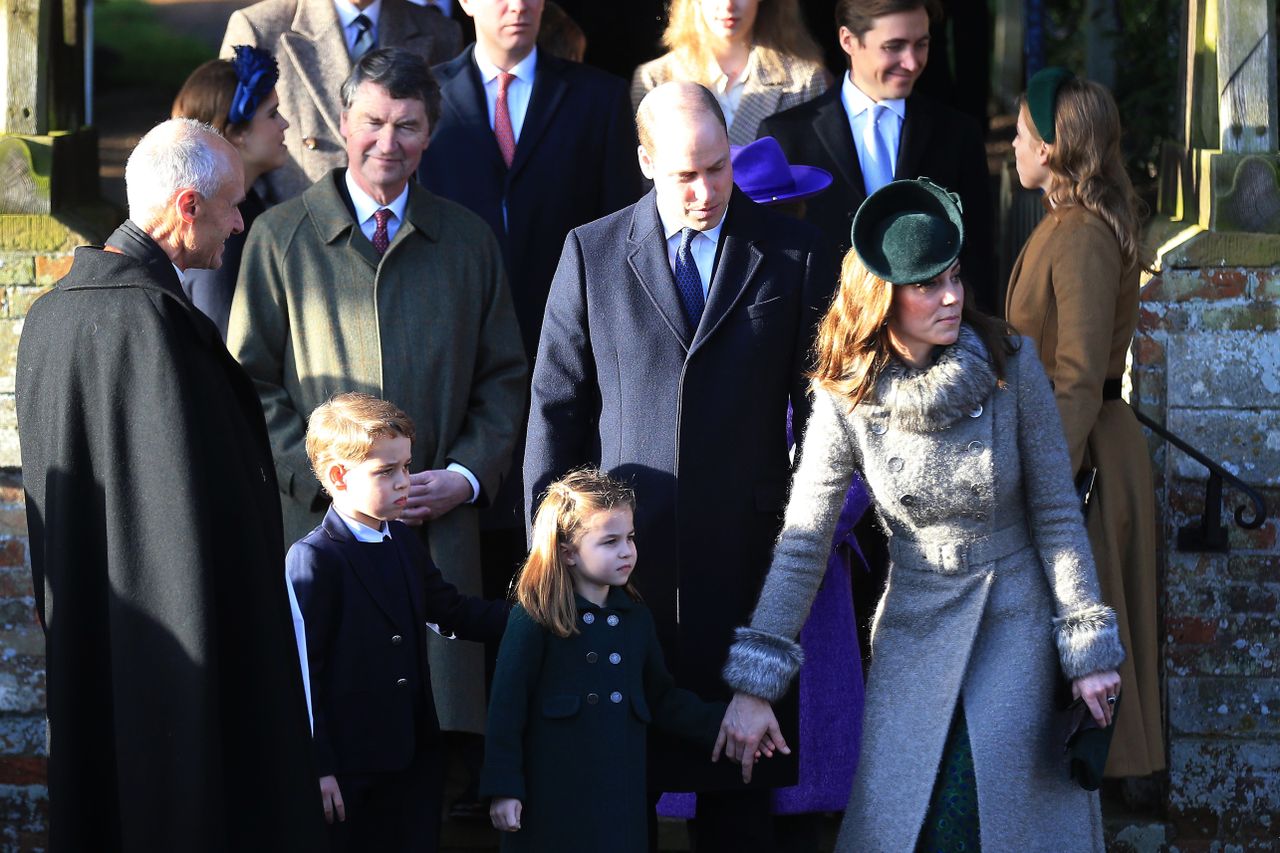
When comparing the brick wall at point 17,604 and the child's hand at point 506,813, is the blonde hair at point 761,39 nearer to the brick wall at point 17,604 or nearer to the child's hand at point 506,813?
the brick wall at point 17,604

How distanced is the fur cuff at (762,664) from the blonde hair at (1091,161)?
4.78 feet

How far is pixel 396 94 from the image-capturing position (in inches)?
177

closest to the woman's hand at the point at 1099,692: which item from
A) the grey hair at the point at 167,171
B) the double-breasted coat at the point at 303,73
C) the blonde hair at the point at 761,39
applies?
A: the grey hair at the point at 167,171

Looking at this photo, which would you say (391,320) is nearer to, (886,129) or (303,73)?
(303,73)

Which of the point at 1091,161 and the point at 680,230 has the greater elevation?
the point at 1091,161

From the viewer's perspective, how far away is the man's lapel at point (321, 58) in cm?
530

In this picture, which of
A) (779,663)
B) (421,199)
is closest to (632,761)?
(779,663)

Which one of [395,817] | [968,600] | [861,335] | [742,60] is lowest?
[395,817]

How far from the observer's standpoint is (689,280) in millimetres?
3988

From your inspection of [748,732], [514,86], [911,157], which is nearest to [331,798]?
[748,732]

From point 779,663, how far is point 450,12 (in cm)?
365

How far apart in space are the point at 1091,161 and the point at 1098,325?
425 millimetres

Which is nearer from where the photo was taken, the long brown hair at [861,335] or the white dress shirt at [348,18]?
the long brown hair at [861,335]

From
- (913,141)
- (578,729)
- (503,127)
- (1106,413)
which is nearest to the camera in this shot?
(578,729)
